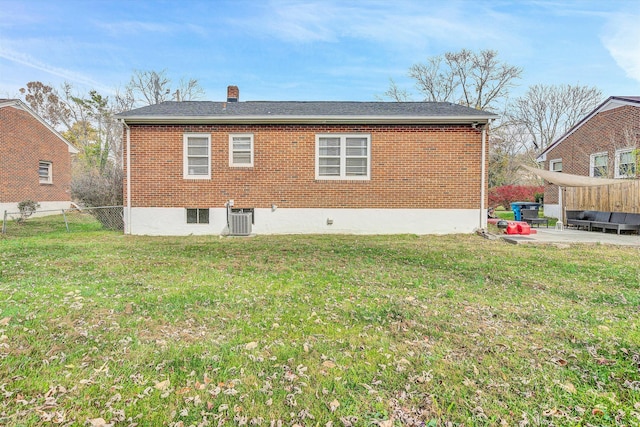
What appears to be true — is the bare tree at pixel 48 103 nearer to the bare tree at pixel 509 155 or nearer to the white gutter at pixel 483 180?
the white gutter at pixel 483 180

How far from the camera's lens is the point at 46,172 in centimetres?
1872

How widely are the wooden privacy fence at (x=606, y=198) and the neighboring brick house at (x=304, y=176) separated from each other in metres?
5.21

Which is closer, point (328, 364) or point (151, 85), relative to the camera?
point (328, 364)

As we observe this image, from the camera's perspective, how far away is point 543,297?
177 inches

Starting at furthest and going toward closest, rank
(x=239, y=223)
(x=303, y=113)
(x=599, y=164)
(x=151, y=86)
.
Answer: (x=151, y=86) < (x=599, y=164) < (x=303, y=113) < (x=239, y=223)

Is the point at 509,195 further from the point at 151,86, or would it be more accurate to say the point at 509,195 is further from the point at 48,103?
the point at 48,103

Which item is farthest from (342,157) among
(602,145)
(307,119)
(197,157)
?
(602,145)

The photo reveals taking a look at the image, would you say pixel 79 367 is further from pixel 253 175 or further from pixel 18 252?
pixel 253 175

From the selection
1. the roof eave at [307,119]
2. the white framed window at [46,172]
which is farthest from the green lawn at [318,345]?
the white framed window at [46,172]

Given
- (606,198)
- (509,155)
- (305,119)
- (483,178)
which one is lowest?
(606,198)

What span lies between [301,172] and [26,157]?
1584 centimetres

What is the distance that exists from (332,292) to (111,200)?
33.4 feet

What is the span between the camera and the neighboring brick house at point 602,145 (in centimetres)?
1319

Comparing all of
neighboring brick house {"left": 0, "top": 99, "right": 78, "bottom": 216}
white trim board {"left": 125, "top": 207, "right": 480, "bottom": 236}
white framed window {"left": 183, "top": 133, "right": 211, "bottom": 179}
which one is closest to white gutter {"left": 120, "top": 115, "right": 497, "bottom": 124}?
white framed window {"left": 183, "top": 133, "right": 211, "bottom": 179}
